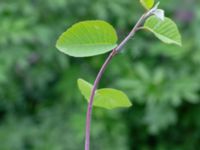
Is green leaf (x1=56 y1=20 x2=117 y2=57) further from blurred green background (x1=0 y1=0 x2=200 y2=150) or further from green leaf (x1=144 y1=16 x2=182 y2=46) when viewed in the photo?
blurred green background (x1=0 y1=0 x2=200 y2=150)

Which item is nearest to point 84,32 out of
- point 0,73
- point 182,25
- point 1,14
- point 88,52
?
point 88,52

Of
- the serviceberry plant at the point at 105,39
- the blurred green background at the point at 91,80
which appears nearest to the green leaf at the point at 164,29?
the serviceberry plant at the point at 105,39

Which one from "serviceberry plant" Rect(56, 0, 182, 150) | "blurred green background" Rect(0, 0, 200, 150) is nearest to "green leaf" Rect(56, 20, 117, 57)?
"serviceberry plant" Rect(56, 0, 182, 150)

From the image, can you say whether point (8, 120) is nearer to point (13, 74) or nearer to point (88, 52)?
point (13, 74)

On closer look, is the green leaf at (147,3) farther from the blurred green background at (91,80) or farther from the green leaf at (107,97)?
A: the blurred green background at (91,80)

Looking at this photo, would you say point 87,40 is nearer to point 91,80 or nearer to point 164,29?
point 164,29

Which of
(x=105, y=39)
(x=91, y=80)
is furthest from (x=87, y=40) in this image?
(x=91, y=80)
